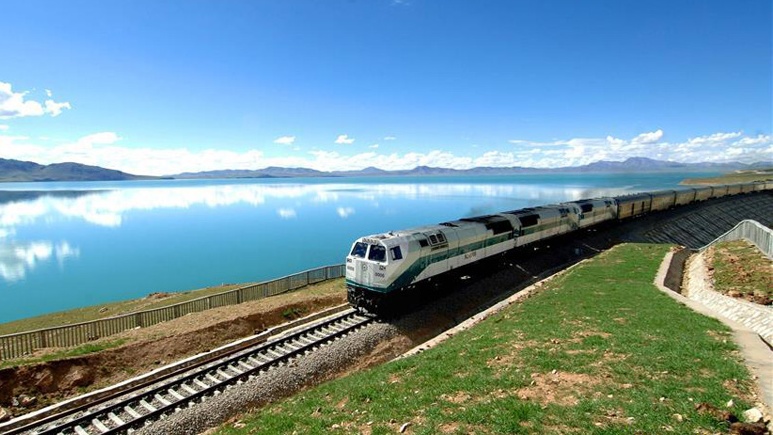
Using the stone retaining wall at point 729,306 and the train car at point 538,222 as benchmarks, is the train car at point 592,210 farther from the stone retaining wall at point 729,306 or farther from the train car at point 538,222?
the stone retaining wall at point 729,306

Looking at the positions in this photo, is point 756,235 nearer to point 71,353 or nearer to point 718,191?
point 71,353

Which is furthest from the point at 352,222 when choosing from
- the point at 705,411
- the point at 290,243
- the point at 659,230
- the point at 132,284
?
the point at 705,411

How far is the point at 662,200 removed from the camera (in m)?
58.8

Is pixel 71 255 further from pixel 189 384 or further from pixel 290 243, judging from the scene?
pixel 189 384

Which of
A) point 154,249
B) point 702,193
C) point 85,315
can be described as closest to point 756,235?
point 85,315

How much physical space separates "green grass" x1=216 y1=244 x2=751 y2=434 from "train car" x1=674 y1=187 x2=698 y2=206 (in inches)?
2298

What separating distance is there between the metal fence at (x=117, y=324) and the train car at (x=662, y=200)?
51698 millimetres

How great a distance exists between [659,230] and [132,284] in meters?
61.9

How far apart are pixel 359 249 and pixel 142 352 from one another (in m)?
10.2

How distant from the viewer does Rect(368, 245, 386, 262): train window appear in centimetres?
1950

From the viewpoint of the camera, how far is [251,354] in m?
16.0

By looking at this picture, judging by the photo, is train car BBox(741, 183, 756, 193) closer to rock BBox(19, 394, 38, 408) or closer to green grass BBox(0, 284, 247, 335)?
green grass BBox(0, 284, 247, 335)

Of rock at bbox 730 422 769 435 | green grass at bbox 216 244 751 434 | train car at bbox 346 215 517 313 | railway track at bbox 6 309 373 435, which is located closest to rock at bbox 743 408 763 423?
rock at bbox 730 422 769 435

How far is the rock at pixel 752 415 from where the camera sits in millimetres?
7729
